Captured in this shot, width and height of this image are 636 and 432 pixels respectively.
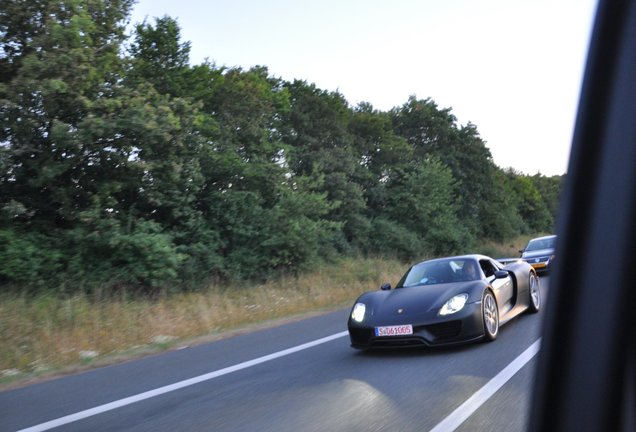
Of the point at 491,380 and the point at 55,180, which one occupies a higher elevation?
the point at 55,180

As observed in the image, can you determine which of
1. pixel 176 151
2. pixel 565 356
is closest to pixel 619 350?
pixel 565 356

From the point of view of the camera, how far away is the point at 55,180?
15.6 meters

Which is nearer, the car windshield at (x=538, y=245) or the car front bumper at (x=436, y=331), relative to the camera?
the car front bumper at (x=436, y=331)

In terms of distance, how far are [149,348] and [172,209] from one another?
835 cm

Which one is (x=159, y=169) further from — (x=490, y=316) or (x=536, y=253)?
(x=536, y=253)

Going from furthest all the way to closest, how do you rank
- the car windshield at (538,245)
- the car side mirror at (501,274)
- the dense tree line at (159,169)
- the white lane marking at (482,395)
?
the car windshield at (538,245) → the dense tree line at (159,169) → the car side mirror at (501,274) → the white lane marking at (482,395)

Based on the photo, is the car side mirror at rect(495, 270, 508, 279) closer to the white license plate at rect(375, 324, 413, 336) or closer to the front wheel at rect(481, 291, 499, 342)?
the front wheel at rect(481, 291, 499, 342)

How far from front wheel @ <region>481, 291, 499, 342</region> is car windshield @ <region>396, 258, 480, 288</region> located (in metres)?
0.43

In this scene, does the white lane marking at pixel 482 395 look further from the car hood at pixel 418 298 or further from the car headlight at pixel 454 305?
the car hood at pixel 418 298

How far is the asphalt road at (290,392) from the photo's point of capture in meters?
5.25

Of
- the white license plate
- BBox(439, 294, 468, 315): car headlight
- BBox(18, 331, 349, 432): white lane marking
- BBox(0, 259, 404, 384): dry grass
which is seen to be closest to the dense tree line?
BBox(0, 259, 404, 384): dry grass

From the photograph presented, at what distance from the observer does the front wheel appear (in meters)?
8.33

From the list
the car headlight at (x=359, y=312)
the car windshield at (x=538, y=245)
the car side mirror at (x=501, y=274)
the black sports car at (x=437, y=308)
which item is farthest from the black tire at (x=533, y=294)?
the car windshield at (x=538, y=245)

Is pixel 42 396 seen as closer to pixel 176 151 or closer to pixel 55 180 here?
pixel 55 180
